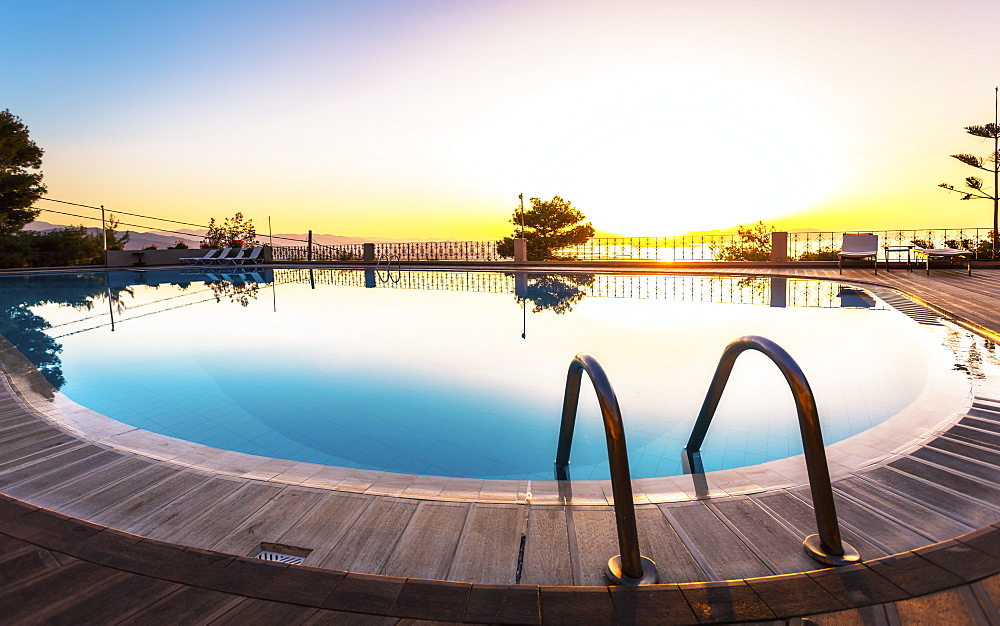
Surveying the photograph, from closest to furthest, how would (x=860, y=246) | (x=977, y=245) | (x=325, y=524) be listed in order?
(x=325, y=524), (x=860, y=246), (x=977, y=245)

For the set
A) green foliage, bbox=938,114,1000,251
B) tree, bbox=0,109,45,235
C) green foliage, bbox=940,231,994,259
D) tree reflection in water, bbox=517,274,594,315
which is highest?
tree, bbox=0,109,45,235

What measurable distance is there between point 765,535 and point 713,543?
0.76 feet

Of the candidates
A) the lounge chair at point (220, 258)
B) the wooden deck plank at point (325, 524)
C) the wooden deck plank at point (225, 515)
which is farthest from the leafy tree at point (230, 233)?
the wooden deck plank at point (325, 524)

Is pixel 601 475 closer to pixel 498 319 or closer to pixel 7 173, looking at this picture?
pixel 498 319

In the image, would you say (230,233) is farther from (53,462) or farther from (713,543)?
(713,543)

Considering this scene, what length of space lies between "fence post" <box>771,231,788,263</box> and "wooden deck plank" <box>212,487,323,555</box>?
57.0 ft

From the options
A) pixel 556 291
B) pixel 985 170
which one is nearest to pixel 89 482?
pixel 556 291

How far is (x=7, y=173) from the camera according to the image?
22.4 meters

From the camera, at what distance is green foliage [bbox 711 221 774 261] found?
21031 mm

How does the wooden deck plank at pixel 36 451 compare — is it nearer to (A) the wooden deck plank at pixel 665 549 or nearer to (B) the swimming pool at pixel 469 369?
(B) the swimming pool at pixel 469 369

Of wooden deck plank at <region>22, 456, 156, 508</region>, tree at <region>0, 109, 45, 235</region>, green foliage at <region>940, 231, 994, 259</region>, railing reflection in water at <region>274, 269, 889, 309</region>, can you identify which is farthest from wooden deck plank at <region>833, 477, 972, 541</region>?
tree at <region>0, 109, 45, 235</region>

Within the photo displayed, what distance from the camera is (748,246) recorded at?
21.7 metres

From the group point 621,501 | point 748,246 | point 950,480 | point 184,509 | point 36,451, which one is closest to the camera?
point 621,501

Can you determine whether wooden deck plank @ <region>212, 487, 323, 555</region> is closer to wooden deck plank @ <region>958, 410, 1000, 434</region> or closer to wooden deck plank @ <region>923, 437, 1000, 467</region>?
wooden deck plank @ <region>923, 437, 1000, 467</region>
